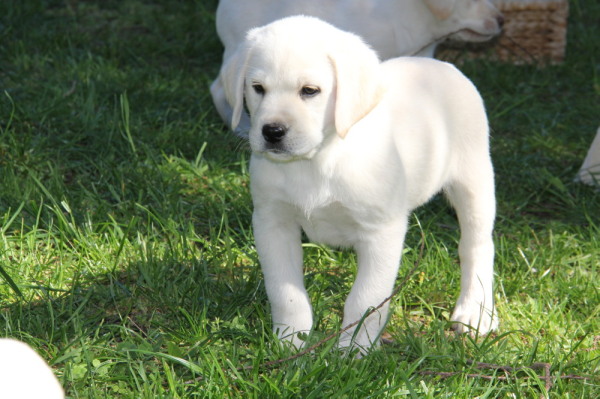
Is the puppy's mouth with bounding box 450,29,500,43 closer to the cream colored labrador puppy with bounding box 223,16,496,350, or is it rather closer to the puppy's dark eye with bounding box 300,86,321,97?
the cream colored labrador puppy with bounding box 223,16,496,350

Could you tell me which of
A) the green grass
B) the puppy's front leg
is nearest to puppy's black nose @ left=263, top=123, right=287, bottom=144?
the puppy's front leg

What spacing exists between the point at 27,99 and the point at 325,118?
10.2 feet

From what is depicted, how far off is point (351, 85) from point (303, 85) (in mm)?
165

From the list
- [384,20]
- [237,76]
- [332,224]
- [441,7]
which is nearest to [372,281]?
[332,224]

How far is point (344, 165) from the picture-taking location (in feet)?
10.5

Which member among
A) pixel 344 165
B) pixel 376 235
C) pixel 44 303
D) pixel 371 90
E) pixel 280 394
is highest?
pixel 371 90

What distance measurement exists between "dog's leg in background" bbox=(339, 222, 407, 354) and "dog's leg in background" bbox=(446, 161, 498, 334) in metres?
0.55

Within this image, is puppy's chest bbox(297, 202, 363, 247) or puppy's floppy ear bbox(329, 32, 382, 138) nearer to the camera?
puppy's floppy ear bbox(329, 32, 382, 138)

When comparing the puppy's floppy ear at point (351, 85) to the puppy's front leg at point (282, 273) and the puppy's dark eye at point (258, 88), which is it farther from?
the puppy's front leg at point (282, 273)

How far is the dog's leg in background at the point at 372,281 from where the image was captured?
327 cm

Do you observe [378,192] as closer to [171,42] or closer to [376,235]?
[376,235]

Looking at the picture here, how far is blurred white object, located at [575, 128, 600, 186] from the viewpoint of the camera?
506cm

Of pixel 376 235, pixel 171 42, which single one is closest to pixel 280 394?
pixel 376 235

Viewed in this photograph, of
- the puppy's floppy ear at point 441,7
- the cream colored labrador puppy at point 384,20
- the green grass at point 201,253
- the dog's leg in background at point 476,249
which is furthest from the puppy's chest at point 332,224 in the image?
the puppy's floppy ear at point 441,7
